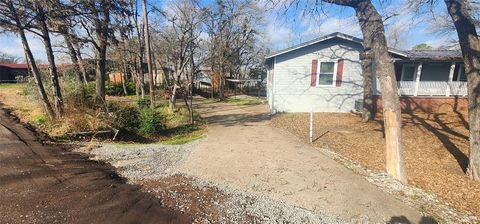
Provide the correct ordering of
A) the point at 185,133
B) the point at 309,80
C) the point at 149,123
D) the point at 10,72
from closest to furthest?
the point at 149,123, the point at 185,133, the point at 309,80, the point at 10,72

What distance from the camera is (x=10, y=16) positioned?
Answer: 778cm

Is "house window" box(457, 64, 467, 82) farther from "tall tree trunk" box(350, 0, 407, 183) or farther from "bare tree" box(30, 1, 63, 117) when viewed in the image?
"bare tree" box(30, 1, 63, 117)

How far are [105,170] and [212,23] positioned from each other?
67.2 feet

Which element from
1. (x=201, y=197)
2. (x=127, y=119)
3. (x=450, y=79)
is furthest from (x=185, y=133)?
(x=450, y=79)

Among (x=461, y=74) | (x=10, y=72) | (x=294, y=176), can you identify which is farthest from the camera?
(x=10, y=72)

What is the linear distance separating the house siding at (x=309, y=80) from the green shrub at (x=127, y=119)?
7264 mm

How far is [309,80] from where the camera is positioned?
13.5 meters

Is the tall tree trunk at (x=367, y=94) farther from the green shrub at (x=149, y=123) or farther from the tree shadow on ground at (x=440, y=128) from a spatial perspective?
the green shrub at (x=149, y=123)

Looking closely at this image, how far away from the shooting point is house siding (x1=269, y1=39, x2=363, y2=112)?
13109mm

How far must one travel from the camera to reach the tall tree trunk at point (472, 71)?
6090mm

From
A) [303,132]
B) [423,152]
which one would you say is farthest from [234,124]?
[423,152]

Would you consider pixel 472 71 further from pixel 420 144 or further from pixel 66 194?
pixel 66 194

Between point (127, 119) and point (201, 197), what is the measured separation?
6.09 meters

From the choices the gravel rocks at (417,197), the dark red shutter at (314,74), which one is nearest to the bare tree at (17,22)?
the gravel rocks at (417,197)
